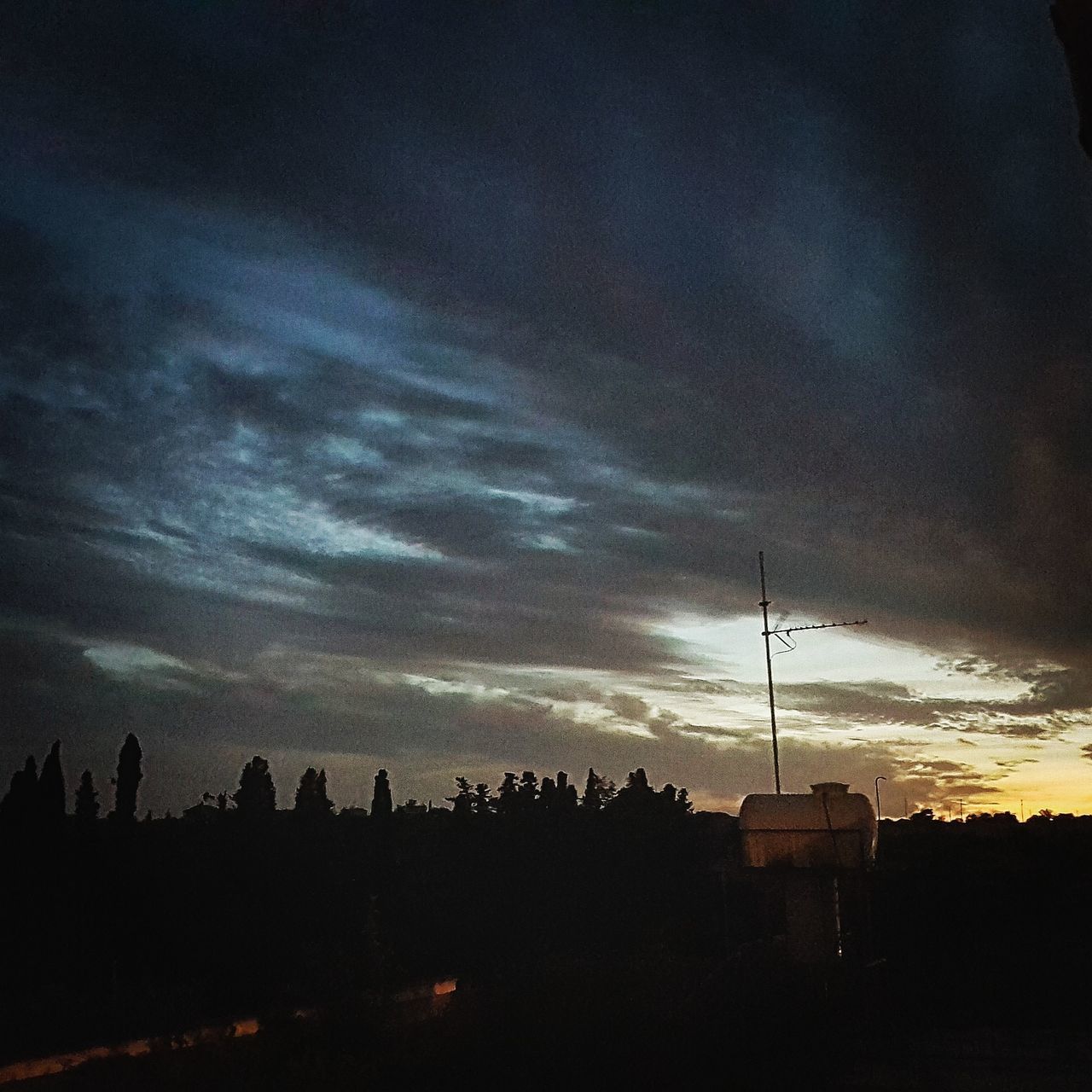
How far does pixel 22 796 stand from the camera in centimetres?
4228

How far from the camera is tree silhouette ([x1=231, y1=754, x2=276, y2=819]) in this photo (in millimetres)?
41812

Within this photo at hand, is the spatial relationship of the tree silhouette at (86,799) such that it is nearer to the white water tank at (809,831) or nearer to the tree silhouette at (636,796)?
the tree silhouette at (636,796)

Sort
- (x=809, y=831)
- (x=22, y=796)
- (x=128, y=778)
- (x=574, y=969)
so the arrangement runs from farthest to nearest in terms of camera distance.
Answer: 1. (x=128, y=778)
2. (x=22, y=796)
3. (x=809, y=831)
4. (x=574, y=969)

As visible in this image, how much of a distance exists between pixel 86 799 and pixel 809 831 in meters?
50.5

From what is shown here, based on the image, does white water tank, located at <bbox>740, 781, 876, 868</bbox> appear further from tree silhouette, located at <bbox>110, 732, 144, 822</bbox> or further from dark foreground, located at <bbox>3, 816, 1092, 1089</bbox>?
tree silhouette, located at <bbox>110, 732, 144, 822</bbox>

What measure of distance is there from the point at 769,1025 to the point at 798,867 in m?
3.55

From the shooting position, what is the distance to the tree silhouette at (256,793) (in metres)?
41.8

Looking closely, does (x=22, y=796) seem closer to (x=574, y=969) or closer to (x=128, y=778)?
(x=128, y=778)

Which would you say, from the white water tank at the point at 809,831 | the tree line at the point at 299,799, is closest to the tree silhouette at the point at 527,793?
the tree line at the point at 299,799

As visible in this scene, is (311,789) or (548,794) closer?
(548,794)

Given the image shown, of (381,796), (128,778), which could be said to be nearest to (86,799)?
(128,778)

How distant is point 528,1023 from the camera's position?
31.1 feet

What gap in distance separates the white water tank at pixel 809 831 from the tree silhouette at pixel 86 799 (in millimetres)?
43845

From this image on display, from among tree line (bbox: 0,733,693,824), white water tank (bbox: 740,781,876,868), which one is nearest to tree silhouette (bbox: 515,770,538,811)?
tree line (bbox: 0,733,693,824)
